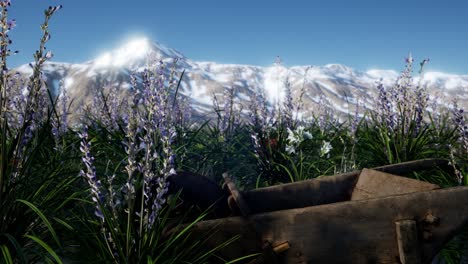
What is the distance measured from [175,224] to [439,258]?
2818mm

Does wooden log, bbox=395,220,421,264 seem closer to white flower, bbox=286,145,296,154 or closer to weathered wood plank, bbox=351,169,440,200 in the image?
weathered wood plank, bbox=351,169,440,200

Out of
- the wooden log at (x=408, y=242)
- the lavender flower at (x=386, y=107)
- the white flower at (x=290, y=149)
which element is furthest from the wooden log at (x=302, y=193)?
the white flower at (x=290, y=149)

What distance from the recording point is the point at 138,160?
5.01 meters

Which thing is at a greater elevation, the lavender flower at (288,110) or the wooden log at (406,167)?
the lavender flower at (288,110)

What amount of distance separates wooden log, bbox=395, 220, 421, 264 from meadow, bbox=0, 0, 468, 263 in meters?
1.28

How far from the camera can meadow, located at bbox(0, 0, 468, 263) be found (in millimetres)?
3023

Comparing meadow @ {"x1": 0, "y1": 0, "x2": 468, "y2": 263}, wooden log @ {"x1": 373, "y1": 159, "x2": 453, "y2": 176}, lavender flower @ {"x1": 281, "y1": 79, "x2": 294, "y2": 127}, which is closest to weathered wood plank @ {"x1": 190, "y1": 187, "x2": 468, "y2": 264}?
meadow @ {"x1": 0, "y1": 0, "x2": 468, "y2": 263}

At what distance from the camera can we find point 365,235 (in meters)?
3.32

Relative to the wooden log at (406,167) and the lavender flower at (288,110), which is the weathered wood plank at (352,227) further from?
the lavender flower at (288,110)

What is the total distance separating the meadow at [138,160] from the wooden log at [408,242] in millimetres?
1282

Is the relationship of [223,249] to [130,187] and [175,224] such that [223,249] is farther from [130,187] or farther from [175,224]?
[130,187]

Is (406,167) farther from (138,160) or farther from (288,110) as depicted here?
(288,110)

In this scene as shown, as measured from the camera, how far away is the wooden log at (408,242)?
3.19 m

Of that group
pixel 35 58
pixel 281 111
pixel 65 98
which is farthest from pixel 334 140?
pixel 35 58
